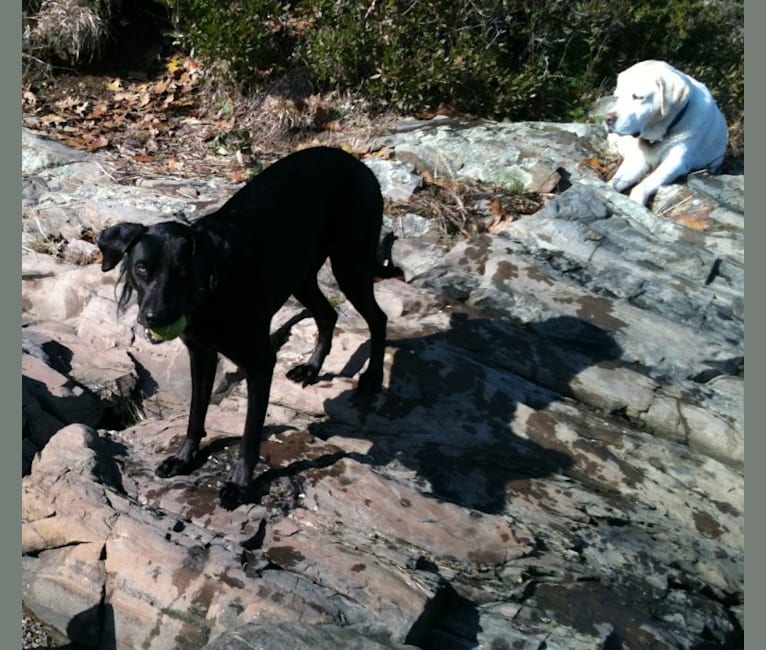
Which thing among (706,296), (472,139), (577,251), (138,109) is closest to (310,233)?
(577,251)

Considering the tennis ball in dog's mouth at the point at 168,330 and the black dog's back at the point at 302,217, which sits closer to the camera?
the tennis ball in dog's mouth at the point at 168,330

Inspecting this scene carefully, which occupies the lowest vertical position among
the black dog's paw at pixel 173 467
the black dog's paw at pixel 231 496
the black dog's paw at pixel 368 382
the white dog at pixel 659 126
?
the black dog's paw at pixel 173 467

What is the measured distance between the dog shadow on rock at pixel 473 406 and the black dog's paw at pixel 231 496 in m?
0.73

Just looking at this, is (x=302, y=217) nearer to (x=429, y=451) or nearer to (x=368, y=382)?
(x=368, y=382)

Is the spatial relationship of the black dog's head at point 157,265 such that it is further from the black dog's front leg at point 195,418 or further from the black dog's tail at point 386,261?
the black dog's tail at point 386,261

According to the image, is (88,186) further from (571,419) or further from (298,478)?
(571,419)

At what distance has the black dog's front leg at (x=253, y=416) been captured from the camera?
399 cm

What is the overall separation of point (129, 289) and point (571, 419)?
2.67m

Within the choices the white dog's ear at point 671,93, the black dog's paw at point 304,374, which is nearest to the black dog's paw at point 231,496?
the black dog's paw at point 304,374

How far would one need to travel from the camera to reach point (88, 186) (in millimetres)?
7160

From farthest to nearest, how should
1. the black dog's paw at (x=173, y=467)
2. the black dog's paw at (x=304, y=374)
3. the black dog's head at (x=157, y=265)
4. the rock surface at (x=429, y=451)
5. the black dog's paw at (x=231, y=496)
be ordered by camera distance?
1. the black dog's paw at (x=304, y=374)
2. the black dog's paw at (x=173, y=467)
3. the black dog's paw at (x=231, y=496)
4. the rock surface at (x=429, y=451)
5. the black dog's head at (x=157, y=265)

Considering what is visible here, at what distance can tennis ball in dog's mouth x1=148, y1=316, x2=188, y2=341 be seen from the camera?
11.1 ft

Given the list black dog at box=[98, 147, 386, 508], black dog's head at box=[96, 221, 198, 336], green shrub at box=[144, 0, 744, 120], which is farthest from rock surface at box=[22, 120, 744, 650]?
green shrub at box=[144, 0, 744, 120]

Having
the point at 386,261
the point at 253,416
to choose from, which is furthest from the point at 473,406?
the point at 386,261
